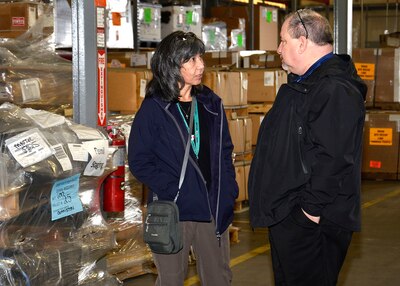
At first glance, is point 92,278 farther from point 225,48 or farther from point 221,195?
point 225,48

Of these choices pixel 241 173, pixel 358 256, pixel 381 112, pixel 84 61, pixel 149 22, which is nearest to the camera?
pixel 84 61

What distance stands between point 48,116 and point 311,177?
5.92 feet

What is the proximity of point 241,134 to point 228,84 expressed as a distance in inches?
27.9

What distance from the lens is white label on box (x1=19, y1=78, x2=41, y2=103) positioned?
561 centimetres

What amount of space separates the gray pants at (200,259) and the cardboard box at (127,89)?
2.95m

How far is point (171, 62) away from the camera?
464 centimetres

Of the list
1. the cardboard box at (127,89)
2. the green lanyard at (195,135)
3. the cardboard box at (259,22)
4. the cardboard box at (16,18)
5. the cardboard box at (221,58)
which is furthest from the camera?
the cardboard box at (259,22)

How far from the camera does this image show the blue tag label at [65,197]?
4.73 meters

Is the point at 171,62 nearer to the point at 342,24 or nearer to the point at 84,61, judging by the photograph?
the point at 84,61

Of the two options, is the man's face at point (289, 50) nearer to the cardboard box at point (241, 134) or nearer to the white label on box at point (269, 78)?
the cardboard box at point (241, 134)

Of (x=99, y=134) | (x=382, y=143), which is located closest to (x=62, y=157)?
(x=99, y=134)

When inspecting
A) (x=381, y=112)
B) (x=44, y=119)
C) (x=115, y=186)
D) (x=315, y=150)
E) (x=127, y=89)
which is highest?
(x=127, y=89)

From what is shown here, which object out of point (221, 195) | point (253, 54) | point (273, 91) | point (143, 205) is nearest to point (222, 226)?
point (221, 195)

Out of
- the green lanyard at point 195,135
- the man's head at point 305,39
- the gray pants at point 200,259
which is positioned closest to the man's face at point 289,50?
the man's head at point 305,39
